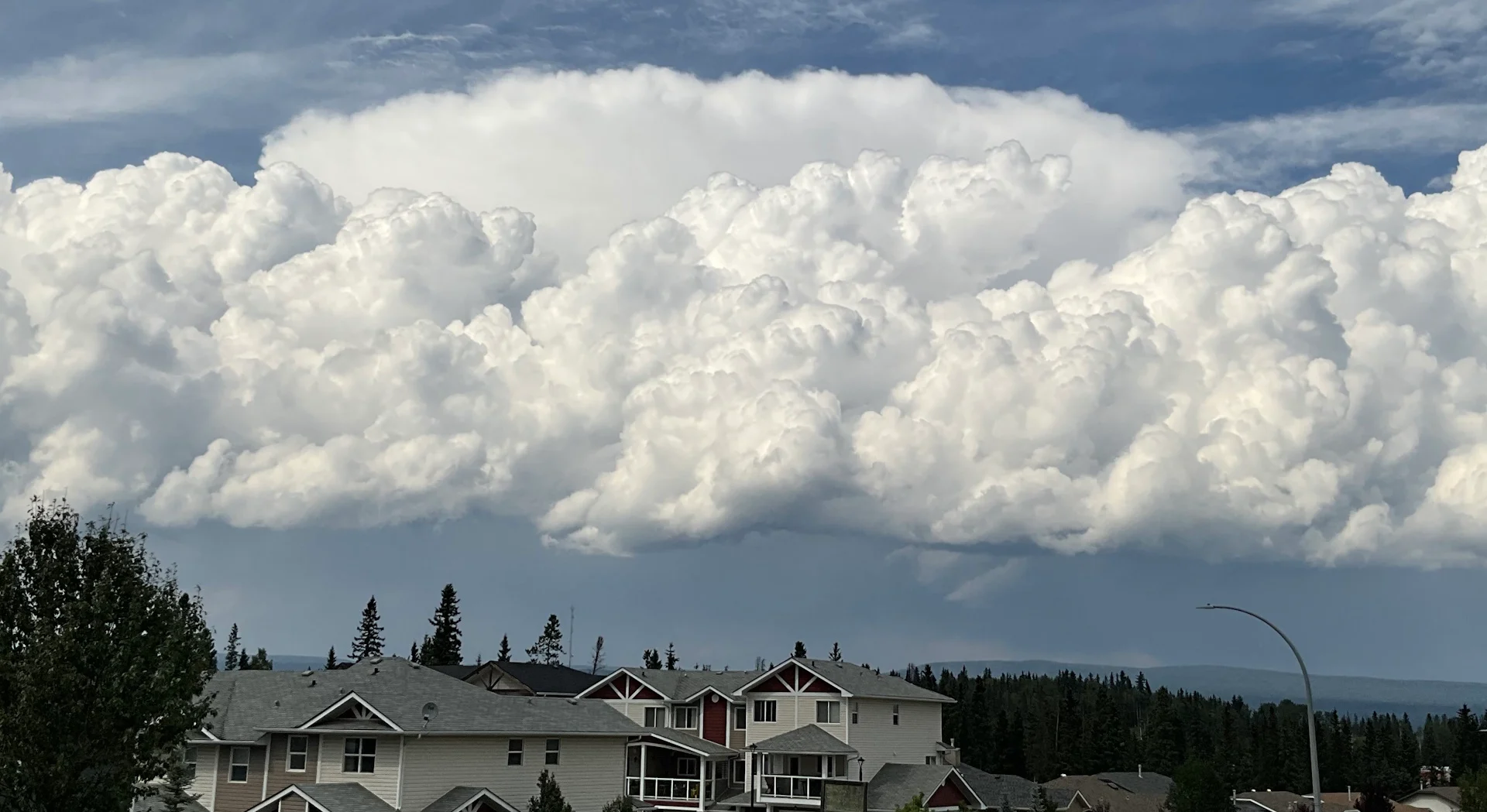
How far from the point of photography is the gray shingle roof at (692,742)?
77.6m

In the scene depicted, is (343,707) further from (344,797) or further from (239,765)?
(239,765)

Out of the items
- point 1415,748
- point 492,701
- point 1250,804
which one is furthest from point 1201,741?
point 492,701

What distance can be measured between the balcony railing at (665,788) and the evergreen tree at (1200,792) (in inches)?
1018

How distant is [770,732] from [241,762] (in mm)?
33869

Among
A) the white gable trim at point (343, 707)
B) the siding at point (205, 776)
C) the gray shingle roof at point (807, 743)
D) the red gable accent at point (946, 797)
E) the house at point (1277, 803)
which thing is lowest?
the house at point (1277, 803)

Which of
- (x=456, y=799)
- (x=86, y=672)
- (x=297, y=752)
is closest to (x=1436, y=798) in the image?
(x=456, y=799)

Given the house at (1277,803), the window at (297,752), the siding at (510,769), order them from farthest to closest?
the house at (1277,803)
the window at (297,752)
the siding at (510,769)

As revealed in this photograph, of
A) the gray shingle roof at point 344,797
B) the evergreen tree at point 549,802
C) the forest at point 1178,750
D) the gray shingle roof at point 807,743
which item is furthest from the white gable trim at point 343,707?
the forest at point 1178,750

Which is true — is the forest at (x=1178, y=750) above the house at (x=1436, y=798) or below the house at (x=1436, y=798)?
above

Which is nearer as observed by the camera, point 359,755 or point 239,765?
point 359,755

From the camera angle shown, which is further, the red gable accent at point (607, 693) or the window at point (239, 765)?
the red gable accent at point (607, 693)

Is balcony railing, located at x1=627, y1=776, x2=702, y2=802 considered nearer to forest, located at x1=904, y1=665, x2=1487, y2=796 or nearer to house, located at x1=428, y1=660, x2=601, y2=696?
house, located at x1=428, y1=660, x2=601, y2=696

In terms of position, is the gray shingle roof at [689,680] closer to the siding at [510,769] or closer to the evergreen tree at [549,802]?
the siding at [510,769]

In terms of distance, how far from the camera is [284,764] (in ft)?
188
